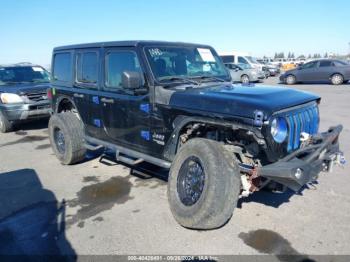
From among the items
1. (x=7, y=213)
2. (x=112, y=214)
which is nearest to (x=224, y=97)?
(x=112, y=214)

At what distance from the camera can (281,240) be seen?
11.6ft

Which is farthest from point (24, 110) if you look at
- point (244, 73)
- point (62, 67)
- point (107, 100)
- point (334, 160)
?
point (244, 73)

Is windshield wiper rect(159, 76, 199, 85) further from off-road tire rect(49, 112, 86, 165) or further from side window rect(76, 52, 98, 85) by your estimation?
off-road tire rect(49, 112, 86, 165)

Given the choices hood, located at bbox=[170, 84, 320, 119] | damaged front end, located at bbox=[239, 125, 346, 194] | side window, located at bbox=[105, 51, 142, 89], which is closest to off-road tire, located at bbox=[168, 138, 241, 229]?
damaged front end, located at bbox=[239, 125, 346, 194]

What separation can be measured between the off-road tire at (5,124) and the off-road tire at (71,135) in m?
3.76

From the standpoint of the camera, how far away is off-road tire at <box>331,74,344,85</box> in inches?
797

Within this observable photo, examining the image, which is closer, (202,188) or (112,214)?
(202,188)

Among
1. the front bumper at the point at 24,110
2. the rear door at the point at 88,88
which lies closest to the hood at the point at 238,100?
the rear door at the point at 88,88

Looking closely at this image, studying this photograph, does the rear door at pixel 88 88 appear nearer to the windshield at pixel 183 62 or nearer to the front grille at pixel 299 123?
the windshield at pixel 183 62

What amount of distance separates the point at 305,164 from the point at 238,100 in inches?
36.2

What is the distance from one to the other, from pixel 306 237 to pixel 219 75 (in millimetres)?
2630

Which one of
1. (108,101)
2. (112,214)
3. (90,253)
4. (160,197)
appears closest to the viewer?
(90,253)

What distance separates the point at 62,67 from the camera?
6297 millimetres

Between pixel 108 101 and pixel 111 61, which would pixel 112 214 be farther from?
pixel 111 61
